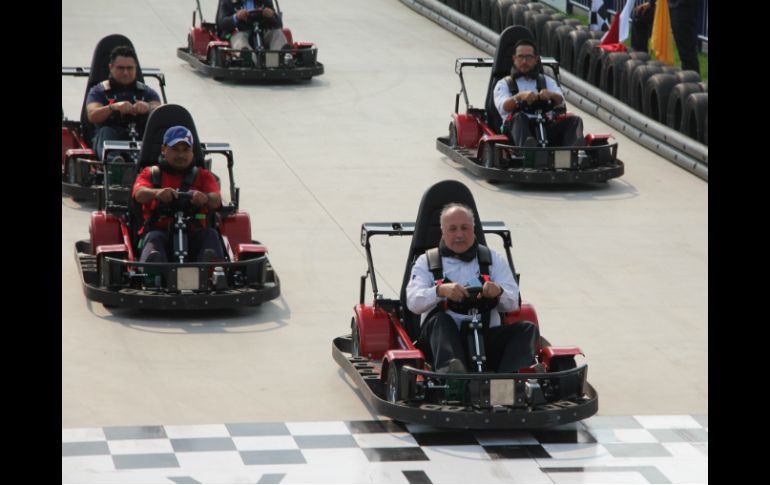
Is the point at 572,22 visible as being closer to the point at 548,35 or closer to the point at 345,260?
the point at 548,35

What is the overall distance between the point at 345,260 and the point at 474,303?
2.98m

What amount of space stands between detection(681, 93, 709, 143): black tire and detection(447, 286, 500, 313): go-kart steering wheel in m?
6.77

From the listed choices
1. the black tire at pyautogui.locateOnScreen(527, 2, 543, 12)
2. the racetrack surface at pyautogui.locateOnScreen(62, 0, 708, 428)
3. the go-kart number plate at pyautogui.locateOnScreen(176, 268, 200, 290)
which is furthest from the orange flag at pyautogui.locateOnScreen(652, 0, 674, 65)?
the go-kart number plate at pyautogui.locateOnScreen(176, 268, 200, 290)

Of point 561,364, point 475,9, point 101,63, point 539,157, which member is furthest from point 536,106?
point 475,9

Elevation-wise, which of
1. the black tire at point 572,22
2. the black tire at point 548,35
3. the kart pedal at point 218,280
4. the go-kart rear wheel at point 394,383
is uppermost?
the black tire at point 572,22

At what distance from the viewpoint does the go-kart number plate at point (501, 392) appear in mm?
7438

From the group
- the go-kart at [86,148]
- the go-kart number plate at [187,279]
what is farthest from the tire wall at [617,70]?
the go-kart number plate at [187,279]

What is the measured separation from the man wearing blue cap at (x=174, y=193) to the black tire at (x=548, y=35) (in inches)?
358

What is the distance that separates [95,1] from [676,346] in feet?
50.7

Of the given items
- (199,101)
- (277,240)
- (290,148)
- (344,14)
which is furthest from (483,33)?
(277,240)

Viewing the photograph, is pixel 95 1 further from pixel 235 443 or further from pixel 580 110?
pixel 235 443

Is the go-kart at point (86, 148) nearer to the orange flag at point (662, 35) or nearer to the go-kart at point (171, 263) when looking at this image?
the go-kart at point (171, 263)

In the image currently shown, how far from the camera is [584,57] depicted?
17.4 metres
